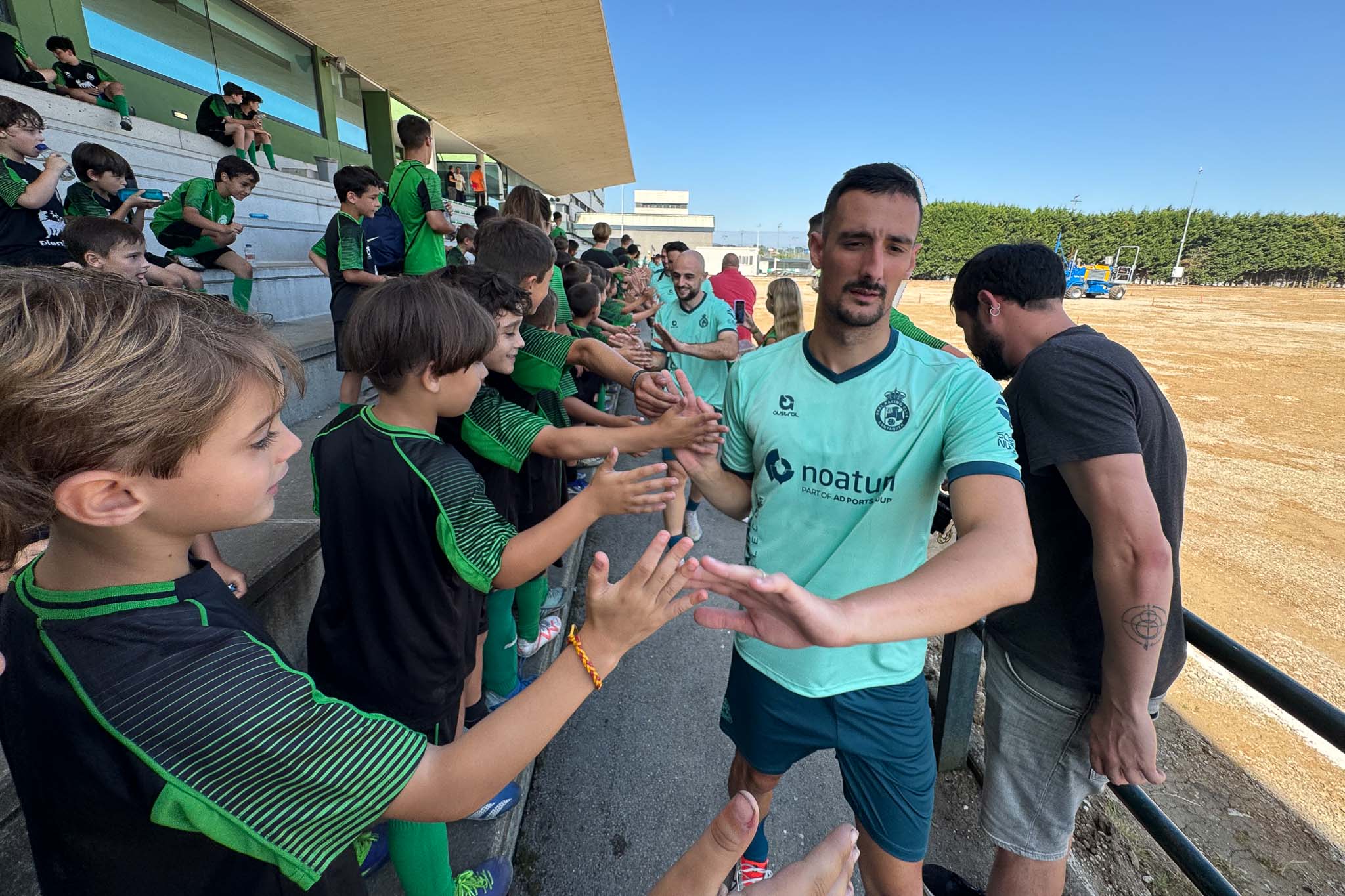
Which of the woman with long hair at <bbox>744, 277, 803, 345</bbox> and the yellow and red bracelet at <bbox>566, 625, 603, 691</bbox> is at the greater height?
the woman with long hair at <bbox>744, 277, 803, 345</bbox>

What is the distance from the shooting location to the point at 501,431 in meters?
→ 2.34

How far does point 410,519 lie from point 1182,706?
639cm

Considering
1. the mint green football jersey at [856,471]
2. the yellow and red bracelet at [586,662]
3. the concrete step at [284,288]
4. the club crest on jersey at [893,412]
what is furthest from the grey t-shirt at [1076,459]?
the concrete step at [284,288]

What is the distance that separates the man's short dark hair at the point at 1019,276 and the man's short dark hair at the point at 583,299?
3.62 meters

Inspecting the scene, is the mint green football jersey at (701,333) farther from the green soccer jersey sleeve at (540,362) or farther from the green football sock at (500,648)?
the green football sock at (500,648)

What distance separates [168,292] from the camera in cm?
97

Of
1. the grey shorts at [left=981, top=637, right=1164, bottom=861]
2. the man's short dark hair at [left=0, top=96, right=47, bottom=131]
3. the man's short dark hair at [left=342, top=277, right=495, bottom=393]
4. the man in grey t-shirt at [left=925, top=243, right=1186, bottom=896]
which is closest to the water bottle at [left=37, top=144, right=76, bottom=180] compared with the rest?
the man's short dark hair at [left=0, top=96, right=47, bottom=131]

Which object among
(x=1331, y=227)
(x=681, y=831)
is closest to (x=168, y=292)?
(x=681, y=831)

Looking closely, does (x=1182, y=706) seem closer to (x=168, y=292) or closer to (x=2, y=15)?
(x=168, y=292)

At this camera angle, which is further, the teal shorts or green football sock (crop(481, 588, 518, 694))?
green football sock (crop(481, 588, 518, 694))

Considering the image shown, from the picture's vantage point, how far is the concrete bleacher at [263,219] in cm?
536

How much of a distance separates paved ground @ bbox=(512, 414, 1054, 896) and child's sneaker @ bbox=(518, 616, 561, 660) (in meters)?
0.46

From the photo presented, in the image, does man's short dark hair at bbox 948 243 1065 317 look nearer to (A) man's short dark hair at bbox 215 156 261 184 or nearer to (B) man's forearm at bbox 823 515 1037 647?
(B) man's forearm at bbox 823 515 1037 647

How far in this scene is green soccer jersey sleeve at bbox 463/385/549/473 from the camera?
2.30 m
